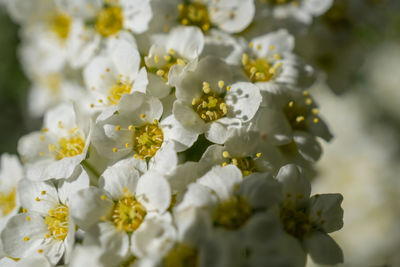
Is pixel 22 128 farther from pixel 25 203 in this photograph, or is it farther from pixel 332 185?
pixel 332 185

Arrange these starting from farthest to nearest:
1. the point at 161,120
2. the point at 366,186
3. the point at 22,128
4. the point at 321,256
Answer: the point at 22,128
the point at 366,186
the point at 161,120
the point at 321,256

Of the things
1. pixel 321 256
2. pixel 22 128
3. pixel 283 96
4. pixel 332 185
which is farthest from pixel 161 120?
pixel 22 128

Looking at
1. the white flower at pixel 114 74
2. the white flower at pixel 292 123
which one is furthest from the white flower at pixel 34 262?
the white flower at pixel 292 123

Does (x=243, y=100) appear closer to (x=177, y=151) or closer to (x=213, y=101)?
(x=213, y=101)

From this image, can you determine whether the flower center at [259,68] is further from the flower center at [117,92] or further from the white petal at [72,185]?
the white petal at [72,185]

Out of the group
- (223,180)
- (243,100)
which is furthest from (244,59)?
(223,180)
